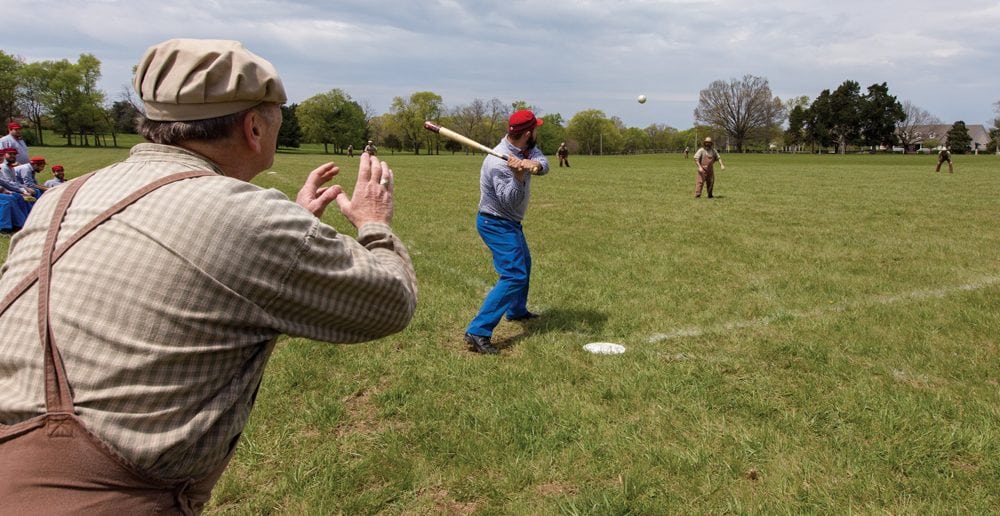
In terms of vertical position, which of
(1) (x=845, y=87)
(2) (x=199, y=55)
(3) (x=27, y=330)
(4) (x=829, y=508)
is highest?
(1) (x=845, y=87)

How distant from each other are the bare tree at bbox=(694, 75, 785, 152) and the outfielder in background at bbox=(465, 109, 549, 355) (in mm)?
104390

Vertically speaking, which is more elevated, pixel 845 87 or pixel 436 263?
pixel 845 87

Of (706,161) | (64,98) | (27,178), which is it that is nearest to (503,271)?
(27,178)

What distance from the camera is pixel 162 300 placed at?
140 centimetres

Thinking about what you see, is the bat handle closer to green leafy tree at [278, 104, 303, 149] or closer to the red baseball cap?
the red baseball cap

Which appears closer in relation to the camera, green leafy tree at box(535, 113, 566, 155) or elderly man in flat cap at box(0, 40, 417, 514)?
elderly man in flat cap at box(0, 40, 417, 514)

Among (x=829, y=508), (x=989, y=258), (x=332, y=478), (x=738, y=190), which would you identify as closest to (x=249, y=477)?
(x=332, y=478)

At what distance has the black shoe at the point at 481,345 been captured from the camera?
560cm

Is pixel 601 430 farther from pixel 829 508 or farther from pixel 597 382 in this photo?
pixel 829 508

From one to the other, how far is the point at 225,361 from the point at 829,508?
319cm

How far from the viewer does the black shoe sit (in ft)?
18.4

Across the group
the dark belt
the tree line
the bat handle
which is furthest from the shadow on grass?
the tree line

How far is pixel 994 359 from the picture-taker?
5238 millimetres

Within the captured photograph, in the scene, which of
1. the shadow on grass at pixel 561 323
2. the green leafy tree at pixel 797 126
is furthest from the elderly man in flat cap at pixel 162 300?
the green leafy tree at pixel 797 126
